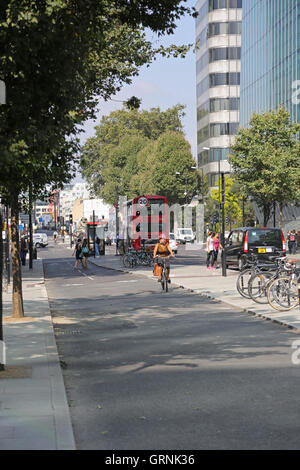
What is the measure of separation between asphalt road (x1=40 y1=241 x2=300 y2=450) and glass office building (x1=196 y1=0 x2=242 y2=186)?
85.4 m

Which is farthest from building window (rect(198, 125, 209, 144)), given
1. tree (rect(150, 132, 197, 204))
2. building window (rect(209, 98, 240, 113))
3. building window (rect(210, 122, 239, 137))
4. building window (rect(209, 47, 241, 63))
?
tree (rect(150, 132, 197, 204))

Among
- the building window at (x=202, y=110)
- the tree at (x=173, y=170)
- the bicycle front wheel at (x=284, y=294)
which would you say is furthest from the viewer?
the building window at (x=202, y=110)

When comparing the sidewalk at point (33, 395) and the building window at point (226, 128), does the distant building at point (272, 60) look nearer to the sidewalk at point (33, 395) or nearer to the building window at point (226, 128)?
the building window at point (226, 128)

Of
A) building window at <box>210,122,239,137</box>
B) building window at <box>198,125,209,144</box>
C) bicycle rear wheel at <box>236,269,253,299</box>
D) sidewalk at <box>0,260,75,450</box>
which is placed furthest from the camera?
building window at <box>198,125,209,144</box>

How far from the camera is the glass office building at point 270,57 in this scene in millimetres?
65125

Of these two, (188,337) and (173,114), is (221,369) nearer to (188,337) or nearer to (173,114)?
(188,337)

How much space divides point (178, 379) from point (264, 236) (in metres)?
21.3

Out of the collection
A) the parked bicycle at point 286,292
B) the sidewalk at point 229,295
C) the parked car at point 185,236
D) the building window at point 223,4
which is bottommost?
the sidewalk at point 229,295

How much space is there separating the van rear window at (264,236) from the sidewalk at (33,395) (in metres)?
16.8

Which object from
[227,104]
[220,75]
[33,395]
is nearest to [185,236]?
[227,104]

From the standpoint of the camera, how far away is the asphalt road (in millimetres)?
6051

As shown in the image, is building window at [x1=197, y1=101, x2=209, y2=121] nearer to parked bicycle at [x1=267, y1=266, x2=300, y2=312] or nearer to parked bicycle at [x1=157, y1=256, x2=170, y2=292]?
parked bicycle at [x1=157, y1=256, x2=170, y2=292]

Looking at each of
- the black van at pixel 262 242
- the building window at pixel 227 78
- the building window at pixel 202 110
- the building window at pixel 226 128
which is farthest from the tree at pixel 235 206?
the black van at pixel 262 242

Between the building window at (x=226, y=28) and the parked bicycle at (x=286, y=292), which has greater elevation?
the building window at (x=226, y=28)
